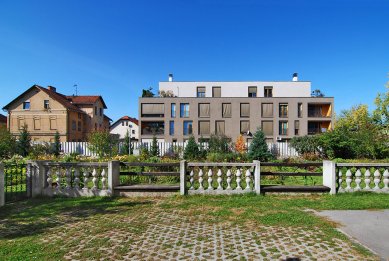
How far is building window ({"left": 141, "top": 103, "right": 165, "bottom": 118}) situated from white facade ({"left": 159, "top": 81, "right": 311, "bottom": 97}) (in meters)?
5.41

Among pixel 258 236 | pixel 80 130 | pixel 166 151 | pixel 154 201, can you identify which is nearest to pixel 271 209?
pixel 258 236

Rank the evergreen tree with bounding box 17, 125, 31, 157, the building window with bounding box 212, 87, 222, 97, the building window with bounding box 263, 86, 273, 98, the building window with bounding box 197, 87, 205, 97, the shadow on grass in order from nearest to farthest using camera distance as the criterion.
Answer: the shadow on grass < the evergreen tree with bounding box 17, 125, 31, 157 < the building window with bounding box 263, 86, 273, 98 < the building window with bounding box 212, 87, 222, 97 < the building window with bounding box 197, 87, 205, 97

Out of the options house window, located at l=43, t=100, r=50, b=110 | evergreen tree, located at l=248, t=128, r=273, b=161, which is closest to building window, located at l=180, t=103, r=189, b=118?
evergreen tree, located at l=248, t=128, r=273, b=161

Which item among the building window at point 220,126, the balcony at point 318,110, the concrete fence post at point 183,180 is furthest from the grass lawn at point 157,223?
the balcony at point 318,110

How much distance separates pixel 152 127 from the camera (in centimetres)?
3925

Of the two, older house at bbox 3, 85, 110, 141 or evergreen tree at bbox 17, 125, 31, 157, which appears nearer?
evergreen tree at bbox 17, 125, 31, 157

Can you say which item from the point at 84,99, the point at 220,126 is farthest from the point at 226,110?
the point at 84,99

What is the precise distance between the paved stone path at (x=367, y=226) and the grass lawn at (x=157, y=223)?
298 mm

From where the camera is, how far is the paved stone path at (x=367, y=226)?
412 cm

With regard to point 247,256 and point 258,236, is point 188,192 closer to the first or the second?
point 258,236

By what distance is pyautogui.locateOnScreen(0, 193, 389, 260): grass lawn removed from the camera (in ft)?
12.9

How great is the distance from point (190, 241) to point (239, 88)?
40977 mm

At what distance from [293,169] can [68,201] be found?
12937 millimetres

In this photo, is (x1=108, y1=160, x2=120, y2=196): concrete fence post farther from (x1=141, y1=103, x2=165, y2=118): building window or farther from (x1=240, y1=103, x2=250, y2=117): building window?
(x1=240, y1=103, x2=250, y2=117): building window
